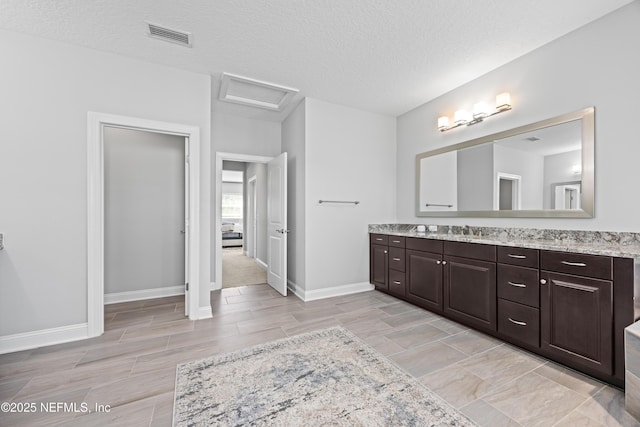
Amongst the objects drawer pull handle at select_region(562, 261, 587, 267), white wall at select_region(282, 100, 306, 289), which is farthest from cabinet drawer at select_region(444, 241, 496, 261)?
white wall at select_region(282, 100, 306, 289)

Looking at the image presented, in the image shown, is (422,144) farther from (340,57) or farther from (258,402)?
(258,402)

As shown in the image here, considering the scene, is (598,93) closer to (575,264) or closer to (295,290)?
(575,264)

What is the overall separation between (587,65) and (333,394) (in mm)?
3273

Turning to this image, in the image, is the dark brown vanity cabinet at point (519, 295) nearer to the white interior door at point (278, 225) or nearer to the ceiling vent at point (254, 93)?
the white interior door at point (278, 225)

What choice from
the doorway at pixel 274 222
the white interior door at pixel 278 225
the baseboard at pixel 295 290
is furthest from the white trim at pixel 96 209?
the baseboard at pixel 295 290

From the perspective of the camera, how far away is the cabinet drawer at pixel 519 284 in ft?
6.84

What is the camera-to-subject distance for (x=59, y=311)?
7.79ft

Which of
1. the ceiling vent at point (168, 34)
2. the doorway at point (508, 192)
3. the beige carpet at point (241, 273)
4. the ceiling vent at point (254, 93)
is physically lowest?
the beige carpet at point (241, 273)

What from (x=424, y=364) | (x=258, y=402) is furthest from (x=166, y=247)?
(x=424, y=364)

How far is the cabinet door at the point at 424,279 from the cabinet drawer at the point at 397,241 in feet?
0.52

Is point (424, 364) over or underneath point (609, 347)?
underneath

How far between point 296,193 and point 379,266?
1.61m

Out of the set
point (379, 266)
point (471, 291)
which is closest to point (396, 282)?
point (379, 266)

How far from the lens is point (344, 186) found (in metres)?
3.85
